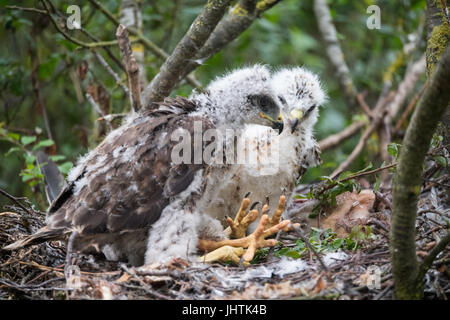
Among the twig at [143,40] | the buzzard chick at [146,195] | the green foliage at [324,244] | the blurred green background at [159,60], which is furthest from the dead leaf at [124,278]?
the twig at [143,40]

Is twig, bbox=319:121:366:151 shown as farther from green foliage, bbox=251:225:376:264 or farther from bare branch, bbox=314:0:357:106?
green foliage, bbox=251:225:376:264

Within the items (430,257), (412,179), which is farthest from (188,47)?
(430,257)

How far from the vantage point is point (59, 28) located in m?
4.88

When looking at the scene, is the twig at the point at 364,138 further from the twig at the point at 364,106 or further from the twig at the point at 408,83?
the twig at the point at 408,83

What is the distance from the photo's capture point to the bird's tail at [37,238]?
3316mm

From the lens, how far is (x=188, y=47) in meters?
4.27

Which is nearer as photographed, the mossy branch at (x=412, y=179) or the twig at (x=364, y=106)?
the mossy branch at (x=412, y=179)

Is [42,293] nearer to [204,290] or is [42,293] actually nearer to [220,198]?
[204,290]

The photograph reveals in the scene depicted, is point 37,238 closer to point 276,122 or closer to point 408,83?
point 276,122

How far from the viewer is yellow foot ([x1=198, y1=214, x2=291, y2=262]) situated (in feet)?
12.4

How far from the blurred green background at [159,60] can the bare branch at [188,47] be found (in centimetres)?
109

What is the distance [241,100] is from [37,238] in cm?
185

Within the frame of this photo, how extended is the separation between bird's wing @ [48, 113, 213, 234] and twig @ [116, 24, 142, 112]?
0.75 metres
